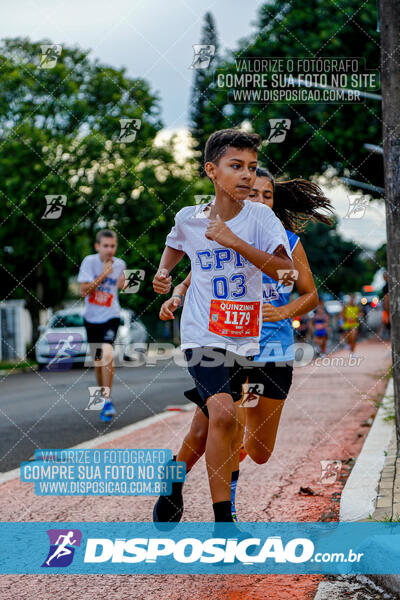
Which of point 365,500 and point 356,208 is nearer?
point 365,500

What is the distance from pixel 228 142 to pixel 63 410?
274 inches

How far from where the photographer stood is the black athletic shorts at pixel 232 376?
376 cm

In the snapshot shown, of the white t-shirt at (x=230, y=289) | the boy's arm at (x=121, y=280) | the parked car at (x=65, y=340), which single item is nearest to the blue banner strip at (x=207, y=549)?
the white t-shirt at (x=230, y=289)

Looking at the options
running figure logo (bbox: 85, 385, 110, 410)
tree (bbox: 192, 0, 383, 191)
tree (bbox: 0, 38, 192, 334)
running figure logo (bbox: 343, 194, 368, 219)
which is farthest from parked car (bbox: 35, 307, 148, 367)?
running figure logo (bbox: 343, 194, 368, 219)

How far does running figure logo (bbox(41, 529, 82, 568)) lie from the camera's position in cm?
380

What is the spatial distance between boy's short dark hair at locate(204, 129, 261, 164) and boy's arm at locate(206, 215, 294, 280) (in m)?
0.37

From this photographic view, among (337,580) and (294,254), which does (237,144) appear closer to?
(294,254)

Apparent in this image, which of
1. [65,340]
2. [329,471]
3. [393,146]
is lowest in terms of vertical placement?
[329,471]

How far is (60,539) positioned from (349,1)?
1879 cm

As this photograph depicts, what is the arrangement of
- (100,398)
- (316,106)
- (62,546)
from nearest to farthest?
(62,546), (100,398), (316,106)

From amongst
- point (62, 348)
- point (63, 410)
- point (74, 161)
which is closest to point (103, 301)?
point (63, 410)

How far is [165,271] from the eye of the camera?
4.06m

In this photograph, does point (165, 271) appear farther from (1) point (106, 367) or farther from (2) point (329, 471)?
(1) point (106, 367)

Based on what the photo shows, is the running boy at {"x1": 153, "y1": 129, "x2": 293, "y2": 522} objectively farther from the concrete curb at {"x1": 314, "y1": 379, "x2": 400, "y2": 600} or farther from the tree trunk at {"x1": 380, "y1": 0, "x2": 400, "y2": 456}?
the tree trunk at {"x1": 380, "y1": 0, "x2": 400, "y2": 456}
